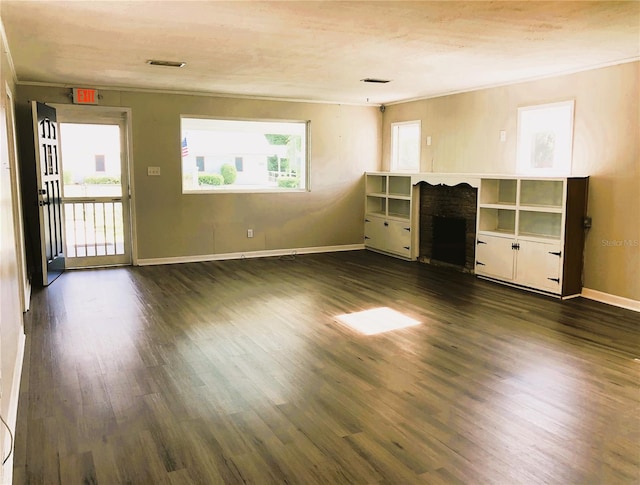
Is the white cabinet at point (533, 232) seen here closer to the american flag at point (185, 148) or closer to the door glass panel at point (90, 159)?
the american flag at point (185, 148)

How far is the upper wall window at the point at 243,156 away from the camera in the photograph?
25.2ft

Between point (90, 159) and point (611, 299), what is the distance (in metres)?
6.54

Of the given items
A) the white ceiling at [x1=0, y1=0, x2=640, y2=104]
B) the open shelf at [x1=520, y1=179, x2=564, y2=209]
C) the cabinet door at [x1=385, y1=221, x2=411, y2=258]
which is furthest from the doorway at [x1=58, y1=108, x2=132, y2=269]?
the open shelf at [x1=520, y1=179, x2=564, y2=209]

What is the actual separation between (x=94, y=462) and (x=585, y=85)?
5.55 m

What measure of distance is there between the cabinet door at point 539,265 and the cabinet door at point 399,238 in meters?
2.02

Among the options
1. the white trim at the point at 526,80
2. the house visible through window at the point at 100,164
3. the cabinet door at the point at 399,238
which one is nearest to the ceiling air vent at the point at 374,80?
the white trim at the point at 526,80

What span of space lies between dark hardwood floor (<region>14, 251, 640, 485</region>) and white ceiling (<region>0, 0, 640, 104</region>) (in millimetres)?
2388

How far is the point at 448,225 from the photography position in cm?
724

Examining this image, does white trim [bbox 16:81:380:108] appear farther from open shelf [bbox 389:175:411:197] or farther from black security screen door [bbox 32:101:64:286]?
open shelf [bbox 389:175:411:197]

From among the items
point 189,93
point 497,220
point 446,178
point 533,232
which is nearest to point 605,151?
point 533,232

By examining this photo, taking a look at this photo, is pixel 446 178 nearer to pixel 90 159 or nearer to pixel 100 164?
pixel 100 164

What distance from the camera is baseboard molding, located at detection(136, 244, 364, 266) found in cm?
746

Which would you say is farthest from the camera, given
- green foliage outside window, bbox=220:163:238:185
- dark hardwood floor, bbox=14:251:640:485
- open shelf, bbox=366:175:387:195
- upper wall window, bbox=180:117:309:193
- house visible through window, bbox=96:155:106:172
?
open shelf, bbox=366:175:387:195

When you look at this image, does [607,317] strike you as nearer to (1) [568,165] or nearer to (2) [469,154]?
(1) [568,165]
